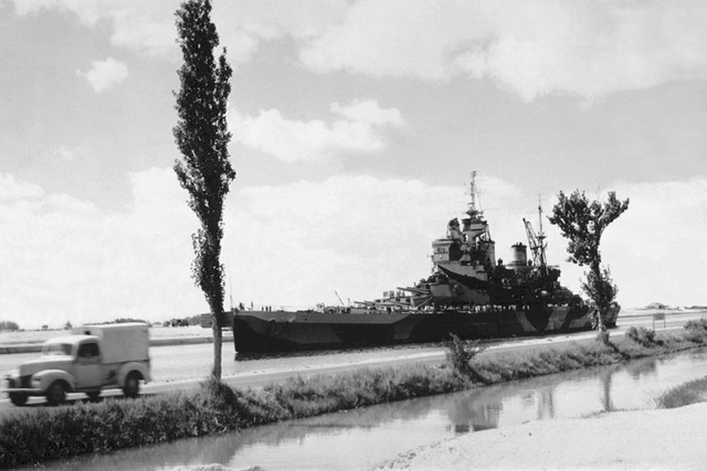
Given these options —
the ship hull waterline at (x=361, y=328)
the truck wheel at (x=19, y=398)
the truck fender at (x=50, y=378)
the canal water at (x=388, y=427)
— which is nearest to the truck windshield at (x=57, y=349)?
the truck fender at (x=50, y=378)

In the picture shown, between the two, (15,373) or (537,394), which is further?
(537,394)

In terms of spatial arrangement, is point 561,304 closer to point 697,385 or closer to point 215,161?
point 697,385

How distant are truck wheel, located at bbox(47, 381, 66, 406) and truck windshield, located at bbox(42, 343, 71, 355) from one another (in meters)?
1.54

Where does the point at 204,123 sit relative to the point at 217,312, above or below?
above

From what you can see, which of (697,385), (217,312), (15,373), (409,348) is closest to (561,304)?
(409,348)

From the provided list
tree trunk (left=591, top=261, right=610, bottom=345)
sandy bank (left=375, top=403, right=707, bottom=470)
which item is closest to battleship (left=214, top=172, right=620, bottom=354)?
tree trunk (left=591, top=261, right=610, bottom=345)

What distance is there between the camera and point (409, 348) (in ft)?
209

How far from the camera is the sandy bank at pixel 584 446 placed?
13797 mm

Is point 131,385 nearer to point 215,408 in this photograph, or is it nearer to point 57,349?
point 57,349

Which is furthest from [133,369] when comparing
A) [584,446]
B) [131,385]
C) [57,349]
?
[584,446]

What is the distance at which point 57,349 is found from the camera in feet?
80.5

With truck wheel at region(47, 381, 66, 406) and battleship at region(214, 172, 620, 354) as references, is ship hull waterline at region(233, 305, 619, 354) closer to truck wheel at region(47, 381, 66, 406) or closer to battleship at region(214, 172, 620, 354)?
battleship at region(214, 172, 620, 354)

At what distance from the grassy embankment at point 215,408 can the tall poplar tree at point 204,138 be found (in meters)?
3.44

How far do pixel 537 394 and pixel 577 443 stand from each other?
55.1ft
